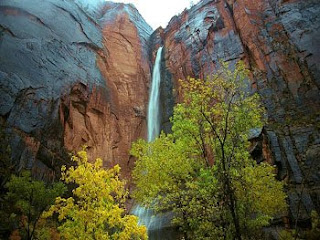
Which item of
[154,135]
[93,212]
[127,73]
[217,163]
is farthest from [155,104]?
[93,212]

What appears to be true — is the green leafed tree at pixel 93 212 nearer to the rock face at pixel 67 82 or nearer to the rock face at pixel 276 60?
the rock face at pixel 67 82

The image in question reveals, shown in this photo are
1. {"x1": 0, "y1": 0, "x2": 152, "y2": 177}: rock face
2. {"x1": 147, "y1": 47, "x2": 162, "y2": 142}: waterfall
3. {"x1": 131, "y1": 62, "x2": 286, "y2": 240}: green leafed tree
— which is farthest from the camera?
{"x1": 147, "y1": 47, "x2": 162, "y2": 142}: waterfall

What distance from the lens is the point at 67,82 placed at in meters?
26.2

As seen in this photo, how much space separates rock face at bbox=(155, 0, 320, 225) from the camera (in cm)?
2159

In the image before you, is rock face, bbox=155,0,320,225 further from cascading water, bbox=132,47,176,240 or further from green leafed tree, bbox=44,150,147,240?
green leafed tree, bbox=44,150,147,240

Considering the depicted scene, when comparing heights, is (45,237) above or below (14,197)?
below

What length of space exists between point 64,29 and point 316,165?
26730 millimetres

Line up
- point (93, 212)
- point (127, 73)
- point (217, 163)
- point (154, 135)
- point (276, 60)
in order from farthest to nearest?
point (127, 73), point (154, 135), point (276, 60), point (217, 163), point (93, 212)

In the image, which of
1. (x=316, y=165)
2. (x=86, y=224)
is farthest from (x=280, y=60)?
(x=86, y=224)

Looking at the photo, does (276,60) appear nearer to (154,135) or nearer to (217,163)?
(154,135)

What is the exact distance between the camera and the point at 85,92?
2836 centimetres

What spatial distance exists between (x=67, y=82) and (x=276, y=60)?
19.6m

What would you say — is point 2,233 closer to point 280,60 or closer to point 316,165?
point 316,165

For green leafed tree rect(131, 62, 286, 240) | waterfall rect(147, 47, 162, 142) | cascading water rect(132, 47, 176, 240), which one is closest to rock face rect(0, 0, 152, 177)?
waterfall rect(147, 47, 162, 142)
